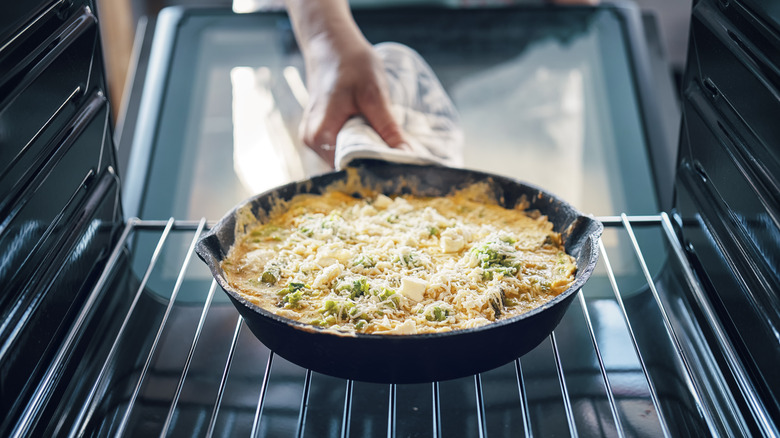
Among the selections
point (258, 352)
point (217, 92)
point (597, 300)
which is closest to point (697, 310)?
point (597, 300)

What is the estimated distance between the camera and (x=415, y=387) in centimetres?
114

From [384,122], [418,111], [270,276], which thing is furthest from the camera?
[418,111]

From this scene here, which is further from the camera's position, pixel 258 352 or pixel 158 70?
pixel 158 70

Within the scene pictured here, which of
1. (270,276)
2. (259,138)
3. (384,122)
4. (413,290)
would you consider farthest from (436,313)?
(259,138)

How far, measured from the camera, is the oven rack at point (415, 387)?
995mm

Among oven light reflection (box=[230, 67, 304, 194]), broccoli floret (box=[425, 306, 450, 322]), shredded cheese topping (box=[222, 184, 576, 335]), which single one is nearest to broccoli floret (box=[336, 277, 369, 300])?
shredded cheese topping (box=[222, 184, 576, 335])

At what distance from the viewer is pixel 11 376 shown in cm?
91

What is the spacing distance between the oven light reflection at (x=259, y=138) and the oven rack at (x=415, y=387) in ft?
1.57

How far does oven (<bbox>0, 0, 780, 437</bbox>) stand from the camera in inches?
37.5

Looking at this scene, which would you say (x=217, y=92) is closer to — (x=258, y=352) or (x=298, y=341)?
(x=258, y=352)

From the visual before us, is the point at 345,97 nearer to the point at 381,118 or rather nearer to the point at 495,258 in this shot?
the point at 381,118

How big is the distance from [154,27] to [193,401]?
1202mm

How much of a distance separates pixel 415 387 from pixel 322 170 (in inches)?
27.5

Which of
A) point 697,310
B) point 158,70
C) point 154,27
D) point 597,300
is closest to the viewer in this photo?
point 697,310
